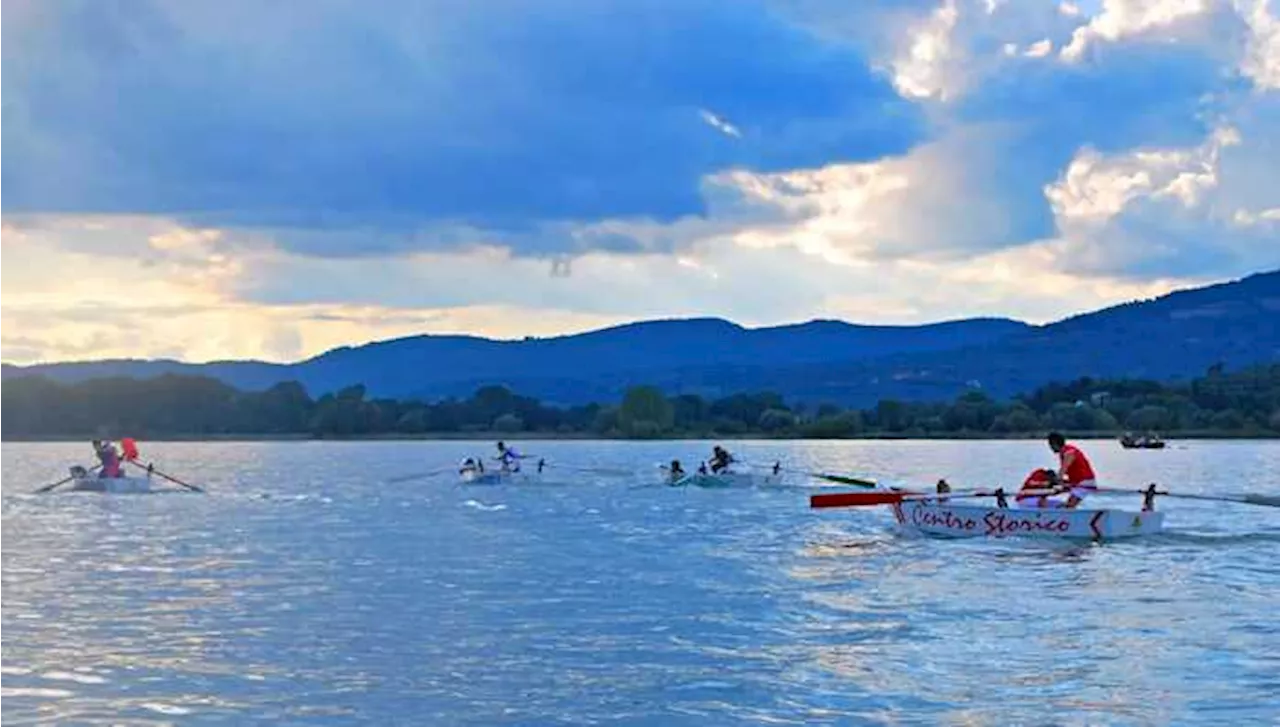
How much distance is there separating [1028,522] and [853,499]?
4276mm

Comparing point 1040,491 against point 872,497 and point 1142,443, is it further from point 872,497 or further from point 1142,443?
point 1142,443

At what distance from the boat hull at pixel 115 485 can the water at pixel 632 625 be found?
1745cm

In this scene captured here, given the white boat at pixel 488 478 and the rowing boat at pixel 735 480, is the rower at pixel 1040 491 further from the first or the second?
the white boat at pixel 488 478

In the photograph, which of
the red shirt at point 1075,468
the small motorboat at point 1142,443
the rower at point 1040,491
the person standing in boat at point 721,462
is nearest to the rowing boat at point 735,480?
the person standing in boat at point 721,462

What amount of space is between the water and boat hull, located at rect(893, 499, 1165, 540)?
1.52 feet

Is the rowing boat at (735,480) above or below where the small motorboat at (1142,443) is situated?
below

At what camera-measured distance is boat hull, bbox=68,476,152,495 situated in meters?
67.8

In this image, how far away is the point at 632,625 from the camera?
26141 millimetres

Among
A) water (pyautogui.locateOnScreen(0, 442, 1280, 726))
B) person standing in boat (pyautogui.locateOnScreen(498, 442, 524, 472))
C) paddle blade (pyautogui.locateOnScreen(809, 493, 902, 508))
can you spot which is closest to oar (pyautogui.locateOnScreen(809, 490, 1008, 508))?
paddle blade (pyautogui.locateOnScreen(809, 493, 902, 508))

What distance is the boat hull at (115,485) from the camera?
222 ft

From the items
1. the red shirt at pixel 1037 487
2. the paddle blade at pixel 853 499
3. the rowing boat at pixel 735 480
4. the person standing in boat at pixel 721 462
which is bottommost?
the paddle blade at pixel 853 499

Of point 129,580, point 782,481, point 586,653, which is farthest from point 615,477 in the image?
point 586,653

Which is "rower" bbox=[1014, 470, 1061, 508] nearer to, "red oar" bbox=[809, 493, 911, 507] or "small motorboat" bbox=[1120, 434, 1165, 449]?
"red oar" bbox=[809, 493, 911, 507]

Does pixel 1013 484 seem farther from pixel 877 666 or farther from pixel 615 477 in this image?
pixel 877 666
